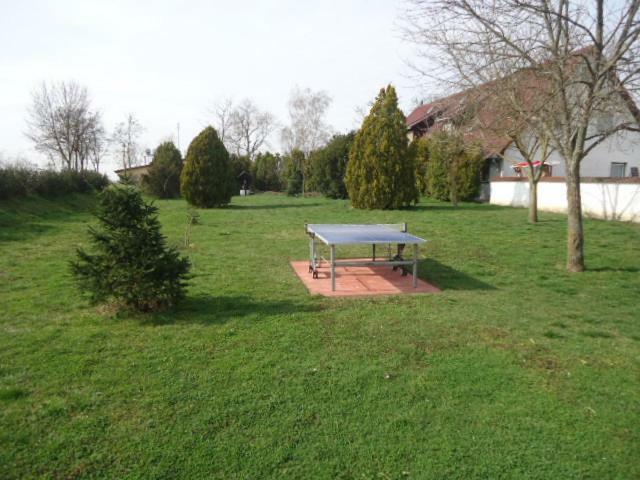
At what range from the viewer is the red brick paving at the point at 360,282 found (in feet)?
22.8

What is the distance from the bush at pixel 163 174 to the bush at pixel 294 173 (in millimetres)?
8216

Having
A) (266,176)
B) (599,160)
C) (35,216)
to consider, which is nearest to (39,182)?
(35,216)

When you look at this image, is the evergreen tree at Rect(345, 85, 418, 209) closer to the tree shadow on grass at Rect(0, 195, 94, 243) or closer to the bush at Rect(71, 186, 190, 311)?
the tree shadow on grass at Rect(0, 195, 94, 243)

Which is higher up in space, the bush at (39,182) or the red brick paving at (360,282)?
the bush at (39,182)

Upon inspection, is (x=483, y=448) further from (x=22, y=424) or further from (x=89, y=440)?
(x=22, y=424)

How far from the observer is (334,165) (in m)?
27.8

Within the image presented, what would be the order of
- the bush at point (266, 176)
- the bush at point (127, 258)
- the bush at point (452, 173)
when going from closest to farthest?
the bush at point (127, 258) < the bush at point (452, 173) < the bush at point (266, 176)

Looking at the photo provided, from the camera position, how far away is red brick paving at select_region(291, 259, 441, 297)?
6.95m

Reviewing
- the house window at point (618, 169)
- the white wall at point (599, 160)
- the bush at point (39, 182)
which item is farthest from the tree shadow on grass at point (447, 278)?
the house window at point (618, 169)

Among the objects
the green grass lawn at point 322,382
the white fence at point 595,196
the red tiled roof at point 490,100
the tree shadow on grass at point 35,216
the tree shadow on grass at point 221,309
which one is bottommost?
the green grass lawn at point 322,382

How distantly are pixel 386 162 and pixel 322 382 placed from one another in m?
16.9

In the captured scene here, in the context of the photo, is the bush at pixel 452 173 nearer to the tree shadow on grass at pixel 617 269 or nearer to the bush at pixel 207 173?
the bush at pixel 207 173

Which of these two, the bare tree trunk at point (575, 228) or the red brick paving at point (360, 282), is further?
the bare tree trunk at point (575, 228)

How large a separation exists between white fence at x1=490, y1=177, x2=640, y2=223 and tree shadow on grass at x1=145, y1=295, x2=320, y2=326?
1416 cm
